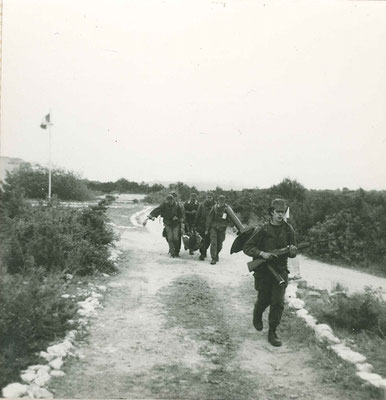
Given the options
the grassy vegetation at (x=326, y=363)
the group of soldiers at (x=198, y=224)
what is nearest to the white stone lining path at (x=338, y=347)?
the grassy vegetation at (x=326, y=363)

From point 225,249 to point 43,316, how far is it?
971cm

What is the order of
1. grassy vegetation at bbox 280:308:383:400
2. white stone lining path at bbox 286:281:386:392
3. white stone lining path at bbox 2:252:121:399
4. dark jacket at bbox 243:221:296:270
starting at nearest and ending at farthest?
white stone lining path at bbox 2:252:121:399 → grassy vegetation at bbox 280:308:383:400 → white stone lining path at bbox 286:281:386:392 → dark jacket at bbox 243:221:296:270

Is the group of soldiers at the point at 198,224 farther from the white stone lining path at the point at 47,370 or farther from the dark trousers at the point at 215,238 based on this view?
the white stone lining path at the point at 47,370

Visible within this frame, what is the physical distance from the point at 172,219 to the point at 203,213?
846mm

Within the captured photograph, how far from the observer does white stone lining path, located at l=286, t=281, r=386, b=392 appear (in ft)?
16.2

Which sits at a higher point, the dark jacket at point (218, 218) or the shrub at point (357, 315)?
the dark jacket at point (218, 218)

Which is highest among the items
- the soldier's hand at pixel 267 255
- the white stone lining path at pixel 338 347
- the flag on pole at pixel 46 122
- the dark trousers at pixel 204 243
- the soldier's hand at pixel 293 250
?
the flag on pole at pixel 46 122

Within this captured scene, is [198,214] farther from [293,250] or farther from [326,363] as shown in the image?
[326,363]

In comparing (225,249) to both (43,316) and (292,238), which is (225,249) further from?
(43,316)

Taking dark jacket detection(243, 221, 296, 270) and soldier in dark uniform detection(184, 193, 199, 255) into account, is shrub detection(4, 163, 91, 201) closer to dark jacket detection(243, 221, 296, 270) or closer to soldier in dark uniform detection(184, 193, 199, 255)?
soldier in dark uniform detection(184, 193, 199, 255)

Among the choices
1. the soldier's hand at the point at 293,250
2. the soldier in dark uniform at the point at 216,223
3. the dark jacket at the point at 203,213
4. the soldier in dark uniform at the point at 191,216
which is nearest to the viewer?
the soldier's hand at the point at 293,250

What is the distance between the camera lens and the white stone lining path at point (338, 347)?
493cm


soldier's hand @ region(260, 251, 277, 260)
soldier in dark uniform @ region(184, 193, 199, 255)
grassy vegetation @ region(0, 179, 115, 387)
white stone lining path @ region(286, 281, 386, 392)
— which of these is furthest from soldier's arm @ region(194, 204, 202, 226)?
soldier's hand @ region(260, 251, 277, 260)

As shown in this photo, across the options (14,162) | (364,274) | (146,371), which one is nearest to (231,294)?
(146,371)
